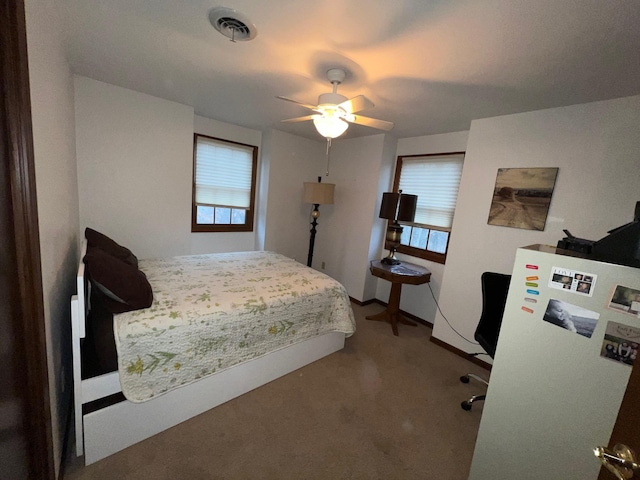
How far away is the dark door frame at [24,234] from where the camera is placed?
32.6 inches

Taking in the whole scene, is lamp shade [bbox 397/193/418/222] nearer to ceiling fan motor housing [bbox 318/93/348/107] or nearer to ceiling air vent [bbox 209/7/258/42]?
ceiling fan motor housing [bbox 318/93/348/107]

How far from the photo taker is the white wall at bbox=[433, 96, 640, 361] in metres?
1.85

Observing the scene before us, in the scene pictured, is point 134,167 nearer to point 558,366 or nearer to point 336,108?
point 336,108

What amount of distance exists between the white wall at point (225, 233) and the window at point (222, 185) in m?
0.07

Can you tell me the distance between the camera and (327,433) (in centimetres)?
169

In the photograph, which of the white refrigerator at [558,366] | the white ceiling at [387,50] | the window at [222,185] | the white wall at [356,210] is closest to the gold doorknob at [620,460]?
the white refrigerator at [558,366]

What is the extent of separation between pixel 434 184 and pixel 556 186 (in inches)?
49.7

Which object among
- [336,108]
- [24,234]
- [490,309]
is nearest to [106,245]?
[24,234]

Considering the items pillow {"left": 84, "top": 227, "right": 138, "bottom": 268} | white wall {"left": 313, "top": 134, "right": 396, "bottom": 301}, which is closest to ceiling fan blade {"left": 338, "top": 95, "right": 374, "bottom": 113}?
white wall {"left": 313, "top": 134, "right": 396, "bottom": 301}

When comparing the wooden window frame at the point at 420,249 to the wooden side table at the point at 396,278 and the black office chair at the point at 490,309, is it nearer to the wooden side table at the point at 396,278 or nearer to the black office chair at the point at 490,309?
the wooden side table at the point at 396,278

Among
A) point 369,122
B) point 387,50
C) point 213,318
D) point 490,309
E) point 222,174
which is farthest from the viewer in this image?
point 222,174

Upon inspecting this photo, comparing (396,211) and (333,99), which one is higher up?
(333,99)

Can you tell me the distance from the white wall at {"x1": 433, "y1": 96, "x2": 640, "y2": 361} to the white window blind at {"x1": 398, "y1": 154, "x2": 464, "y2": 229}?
1.39 feet

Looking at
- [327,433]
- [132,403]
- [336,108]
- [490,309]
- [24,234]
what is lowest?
[327,433]
